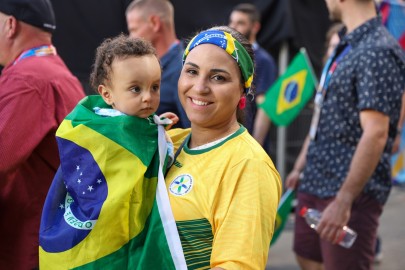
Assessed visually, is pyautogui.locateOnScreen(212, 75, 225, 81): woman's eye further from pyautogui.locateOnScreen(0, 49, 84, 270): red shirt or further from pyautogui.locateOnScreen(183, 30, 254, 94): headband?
pyautogui.locateOnScreen(0, 49, 84, 270): red shirt

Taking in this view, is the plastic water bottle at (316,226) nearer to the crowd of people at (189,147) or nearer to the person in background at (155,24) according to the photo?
the crowd of people at (189,147)

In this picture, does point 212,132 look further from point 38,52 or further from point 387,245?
point 387,245

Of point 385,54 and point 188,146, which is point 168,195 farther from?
point 385,54

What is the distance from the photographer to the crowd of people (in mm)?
2334

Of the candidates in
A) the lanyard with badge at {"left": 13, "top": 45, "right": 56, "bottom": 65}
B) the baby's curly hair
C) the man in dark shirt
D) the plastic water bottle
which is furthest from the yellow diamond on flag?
the baby's curly hair

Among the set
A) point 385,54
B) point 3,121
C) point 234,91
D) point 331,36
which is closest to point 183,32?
point 331,36

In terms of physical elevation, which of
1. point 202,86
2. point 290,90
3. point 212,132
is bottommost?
point 290,90

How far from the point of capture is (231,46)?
246 centimetres

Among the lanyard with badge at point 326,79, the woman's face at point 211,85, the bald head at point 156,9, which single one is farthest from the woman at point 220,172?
the bald head at point 156,9

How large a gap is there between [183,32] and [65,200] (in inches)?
215

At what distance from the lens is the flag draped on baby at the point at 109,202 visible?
7.78ft

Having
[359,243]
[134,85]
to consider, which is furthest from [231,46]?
[359,243]

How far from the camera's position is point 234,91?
8.09 ft

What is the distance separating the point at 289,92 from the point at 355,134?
2.13 m
